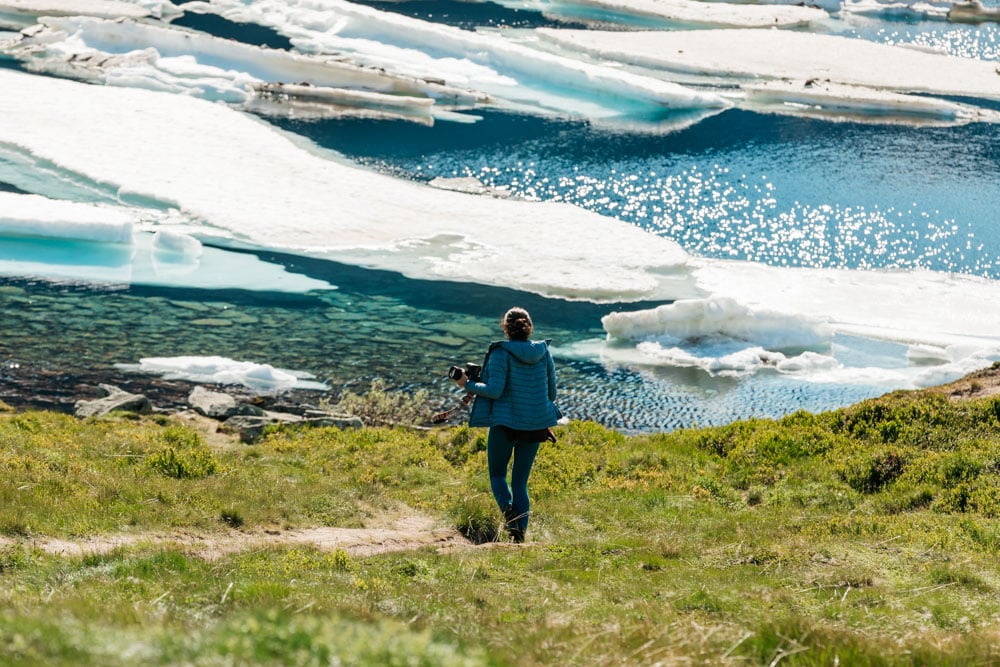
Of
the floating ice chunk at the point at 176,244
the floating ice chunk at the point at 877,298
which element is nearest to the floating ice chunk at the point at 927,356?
the floating ice chunk at the point at 877,298

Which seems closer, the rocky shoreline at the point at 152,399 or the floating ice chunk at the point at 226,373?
the rocky shoreline at the point at 152,399

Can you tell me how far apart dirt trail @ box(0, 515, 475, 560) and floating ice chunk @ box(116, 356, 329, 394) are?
892 cm

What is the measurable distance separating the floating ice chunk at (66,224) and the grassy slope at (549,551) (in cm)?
1133

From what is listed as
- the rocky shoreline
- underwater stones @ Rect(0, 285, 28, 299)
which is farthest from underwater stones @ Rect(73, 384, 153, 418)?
underwater stones @ Rect(0, 285, 28, 299)

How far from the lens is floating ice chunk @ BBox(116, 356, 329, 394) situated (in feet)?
67.4

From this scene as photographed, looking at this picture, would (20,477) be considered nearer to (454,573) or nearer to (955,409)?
(454,573)

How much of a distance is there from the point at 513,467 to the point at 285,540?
2348mm

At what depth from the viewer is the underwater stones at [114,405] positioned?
17656 mm

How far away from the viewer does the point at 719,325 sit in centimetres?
2533

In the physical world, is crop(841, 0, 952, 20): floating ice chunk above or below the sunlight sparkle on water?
above

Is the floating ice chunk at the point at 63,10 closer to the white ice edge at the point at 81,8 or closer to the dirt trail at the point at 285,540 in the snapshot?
the white ice edge at the point at 81,8

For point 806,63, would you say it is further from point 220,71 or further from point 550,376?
point 550,376

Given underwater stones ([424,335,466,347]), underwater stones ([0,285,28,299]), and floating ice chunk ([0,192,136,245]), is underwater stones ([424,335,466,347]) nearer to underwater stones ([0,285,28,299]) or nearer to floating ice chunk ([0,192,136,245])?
floating ice chunk ([0,192,136,245])

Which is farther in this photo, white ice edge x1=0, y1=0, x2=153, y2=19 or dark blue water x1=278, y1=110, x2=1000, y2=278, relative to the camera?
white ice edge x1=0, y1=0, x2=153, y2=19
